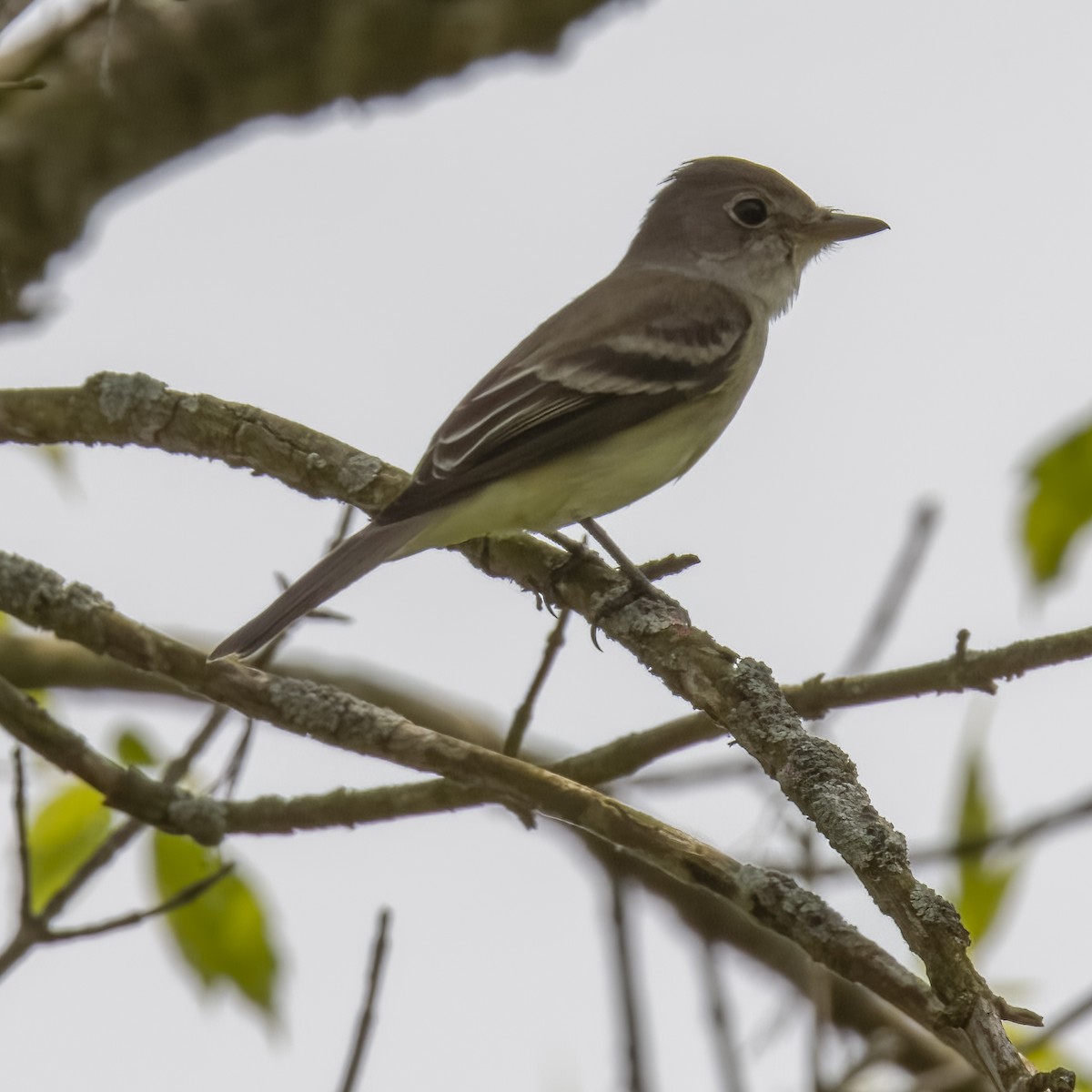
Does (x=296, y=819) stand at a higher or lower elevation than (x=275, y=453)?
lower

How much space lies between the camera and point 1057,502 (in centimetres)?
Result: 420

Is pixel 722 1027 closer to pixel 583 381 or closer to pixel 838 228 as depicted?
pixel 583 381

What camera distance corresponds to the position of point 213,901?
15.5 ft

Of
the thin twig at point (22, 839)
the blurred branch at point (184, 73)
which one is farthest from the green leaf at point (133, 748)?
the blurred branch at point (184, 73)

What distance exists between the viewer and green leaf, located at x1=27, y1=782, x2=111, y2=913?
4.64 meters

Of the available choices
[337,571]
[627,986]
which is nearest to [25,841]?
[337,571]

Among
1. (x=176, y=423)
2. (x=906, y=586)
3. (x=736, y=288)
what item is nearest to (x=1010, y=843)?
(x=906, y=586)

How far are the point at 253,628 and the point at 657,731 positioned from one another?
1.10 meters

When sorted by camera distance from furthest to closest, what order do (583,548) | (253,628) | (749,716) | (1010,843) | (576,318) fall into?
(576,318) < (583,548) < (253,628) < (1010,843) < (749,716)

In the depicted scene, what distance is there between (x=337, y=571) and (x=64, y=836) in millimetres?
1044

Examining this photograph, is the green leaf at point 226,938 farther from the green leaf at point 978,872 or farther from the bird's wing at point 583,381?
the green leaf at point 978,872

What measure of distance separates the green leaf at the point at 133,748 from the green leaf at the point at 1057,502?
242cm

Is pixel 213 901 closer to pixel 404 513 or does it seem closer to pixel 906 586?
pixel 404 513

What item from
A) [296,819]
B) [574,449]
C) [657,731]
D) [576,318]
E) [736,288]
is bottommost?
[296,819]
